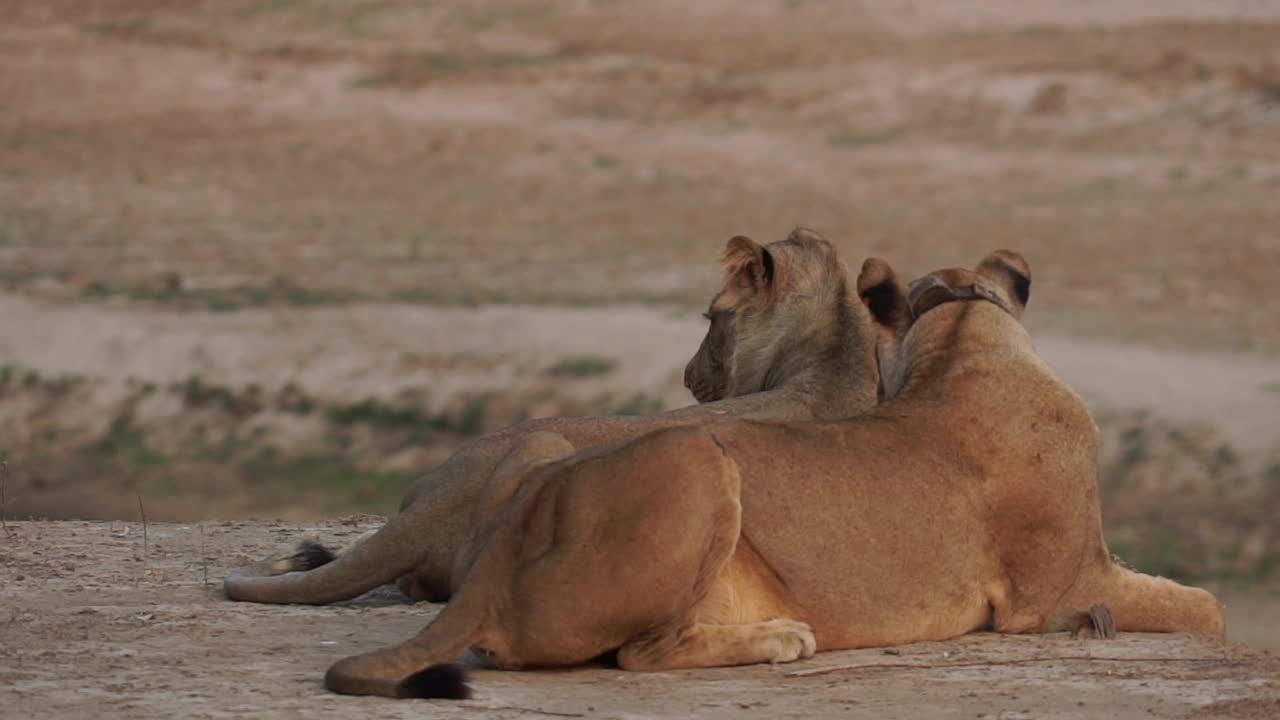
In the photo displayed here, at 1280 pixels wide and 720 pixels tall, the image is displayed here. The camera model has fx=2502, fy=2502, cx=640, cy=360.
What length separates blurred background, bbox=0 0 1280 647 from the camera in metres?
15.1

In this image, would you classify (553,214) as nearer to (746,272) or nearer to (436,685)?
(746,272)

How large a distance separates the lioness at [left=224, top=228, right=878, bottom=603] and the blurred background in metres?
4.06

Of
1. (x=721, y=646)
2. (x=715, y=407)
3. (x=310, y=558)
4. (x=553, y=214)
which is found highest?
(x=715, y=407)

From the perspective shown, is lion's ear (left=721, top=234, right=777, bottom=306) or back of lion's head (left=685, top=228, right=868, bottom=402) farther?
lion's ear (left=721, top=234, right=777, bottom=306)

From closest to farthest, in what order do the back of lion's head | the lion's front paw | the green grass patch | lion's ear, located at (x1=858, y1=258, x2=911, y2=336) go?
1. the lion's front paw
2. lion's ear, located at (x1=858, y1=258, x2=911, y2=336)
3. the back of lion's head
4. the green grass patch

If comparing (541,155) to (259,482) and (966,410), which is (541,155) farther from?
(966,410)

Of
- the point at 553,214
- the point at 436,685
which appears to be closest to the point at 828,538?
the point at 436,685

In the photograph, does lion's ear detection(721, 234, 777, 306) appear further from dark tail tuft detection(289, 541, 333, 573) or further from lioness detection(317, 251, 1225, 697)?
dark tail tuft detection(289, 541, 333, 573)

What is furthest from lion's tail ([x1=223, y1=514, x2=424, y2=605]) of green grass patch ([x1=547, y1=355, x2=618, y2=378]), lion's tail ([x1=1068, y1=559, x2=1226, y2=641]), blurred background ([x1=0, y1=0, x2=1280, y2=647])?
green grass patch ([x1=547, y1=355, x2=618, y2=378])

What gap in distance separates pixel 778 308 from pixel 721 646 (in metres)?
2.17

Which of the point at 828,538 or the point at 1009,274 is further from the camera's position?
the point at 1009,274

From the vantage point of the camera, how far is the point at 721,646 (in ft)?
20.2

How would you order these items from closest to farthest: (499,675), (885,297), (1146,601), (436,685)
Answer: (436,685)
(499,675)
(1146,601)
(885,297)

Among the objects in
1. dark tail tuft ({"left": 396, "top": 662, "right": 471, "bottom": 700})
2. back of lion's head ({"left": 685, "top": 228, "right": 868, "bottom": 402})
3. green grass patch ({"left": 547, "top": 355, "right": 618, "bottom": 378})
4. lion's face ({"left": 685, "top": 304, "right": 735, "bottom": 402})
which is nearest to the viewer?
dark tail tuft ({"left": 396, "top": 662, "right": 471, "bottom": 700})
